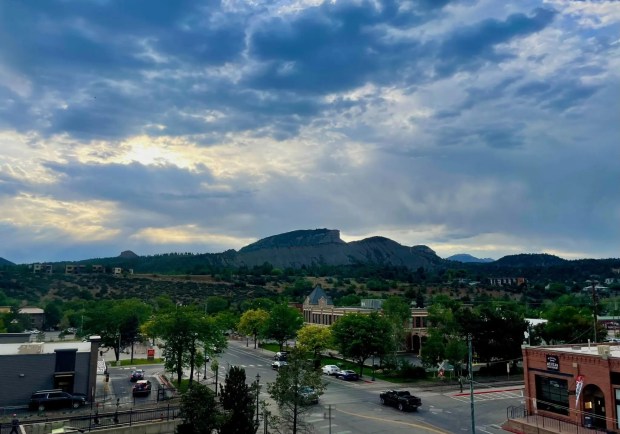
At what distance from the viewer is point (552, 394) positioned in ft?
131

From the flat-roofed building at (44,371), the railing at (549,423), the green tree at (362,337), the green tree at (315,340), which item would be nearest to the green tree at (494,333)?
the green tree at (362,337)

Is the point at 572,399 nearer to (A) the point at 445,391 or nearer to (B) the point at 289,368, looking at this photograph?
(A) the point at 445,391

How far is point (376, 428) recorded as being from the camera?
121 ft

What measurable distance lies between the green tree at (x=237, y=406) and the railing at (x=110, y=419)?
5.32m

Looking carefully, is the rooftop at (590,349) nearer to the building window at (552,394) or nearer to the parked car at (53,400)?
the building window at (552,394)

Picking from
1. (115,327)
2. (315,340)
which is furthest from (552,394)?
(115,327)

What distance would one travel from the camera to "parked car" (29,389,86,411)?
41.0 m

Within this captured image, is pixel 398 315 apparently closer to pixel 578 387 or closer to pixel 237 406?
pixel 578 387

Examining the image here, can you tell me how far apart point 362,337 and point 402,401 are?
17687mm

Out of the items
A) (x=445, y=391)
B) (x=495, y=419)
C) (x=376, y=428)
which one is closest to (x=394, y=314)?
(x=445, y=391)

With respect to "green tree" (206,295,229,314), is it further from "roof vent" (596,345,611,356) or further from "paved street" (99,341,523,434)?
"roof vent" (596,345,611,356)

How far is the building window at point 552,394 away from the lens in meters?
38.7

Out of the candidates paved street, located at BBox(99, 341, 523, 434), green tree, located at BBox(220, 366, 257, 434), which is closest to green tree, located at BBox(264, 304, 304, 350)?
paved street, located at BBox(99, 341, 523, 434)

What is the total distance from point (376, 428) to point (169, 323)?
2397cm
